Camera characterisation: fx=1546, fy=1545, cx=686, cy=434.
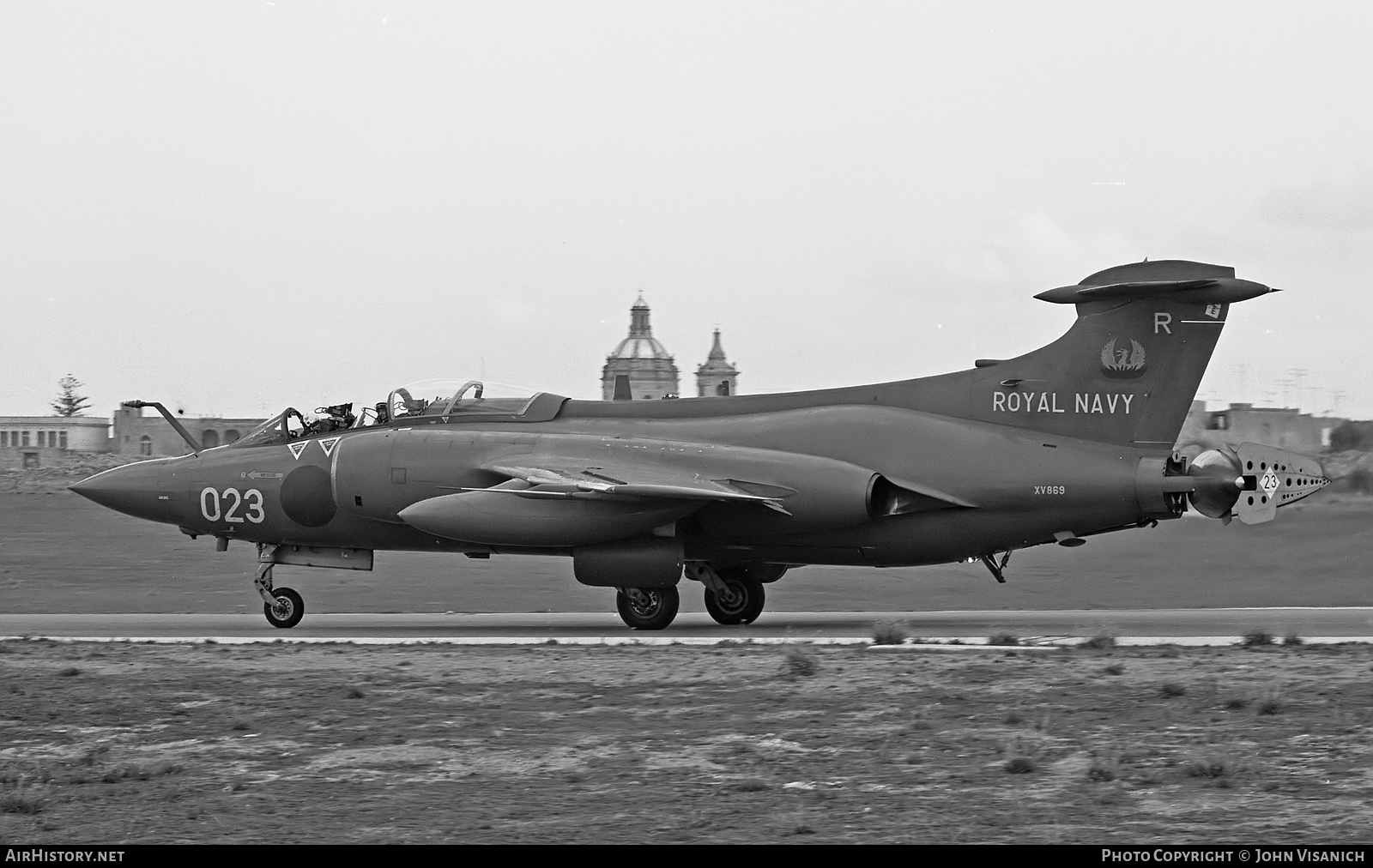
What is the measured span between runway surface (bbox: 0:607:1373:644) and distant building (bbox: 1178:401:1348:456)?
7.84 feet

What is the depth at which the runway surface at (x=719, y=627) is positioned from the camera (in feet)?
60.6

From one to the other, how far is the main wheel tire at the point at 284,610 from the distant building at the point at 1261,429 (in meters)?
11.8

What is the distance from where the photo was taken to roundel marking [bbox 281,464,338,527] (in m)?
21.4

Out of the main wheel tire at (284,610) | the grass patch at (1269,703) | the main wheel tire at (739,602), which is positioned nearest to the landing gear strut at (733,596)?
the main wheel tire at (739,602)

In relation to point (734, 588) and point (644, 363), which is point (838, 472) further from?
point (644, 363)

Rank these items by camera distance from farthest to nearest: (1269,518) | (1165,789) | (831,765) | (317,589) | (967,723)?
(317,589) → (1269,518) → (967,723) → (831,765) → (1165,789)

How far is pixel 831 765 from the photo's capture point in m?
10.5

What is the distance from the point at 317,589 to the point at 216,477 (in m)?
7.91

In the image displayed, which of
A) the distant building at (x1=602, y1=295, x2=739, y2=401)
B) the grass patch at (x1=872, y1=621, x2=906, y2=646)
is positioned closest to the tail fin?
the grass patch at (x1=872, y1=621, x2=906, y2=646)

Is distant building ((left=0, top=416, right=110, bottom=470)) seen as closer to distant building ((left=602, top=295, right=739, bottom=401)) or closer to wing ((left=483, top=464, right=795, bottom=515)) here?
distant building ((left=602, top=295, right=739, bottom=401))

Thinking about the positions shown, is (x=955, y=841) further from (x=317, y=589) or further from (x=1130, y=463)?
(x=317, y=589)

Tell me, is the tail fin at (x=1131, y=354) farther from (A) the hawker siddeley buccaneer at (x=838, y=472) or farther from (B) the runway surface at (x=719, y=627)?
(B) the runway surface at (x=719, y=627)

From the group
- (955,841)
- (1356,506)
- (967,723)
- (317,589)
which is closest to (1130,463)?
(967,723)

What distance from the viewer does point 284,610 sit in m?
21.0
